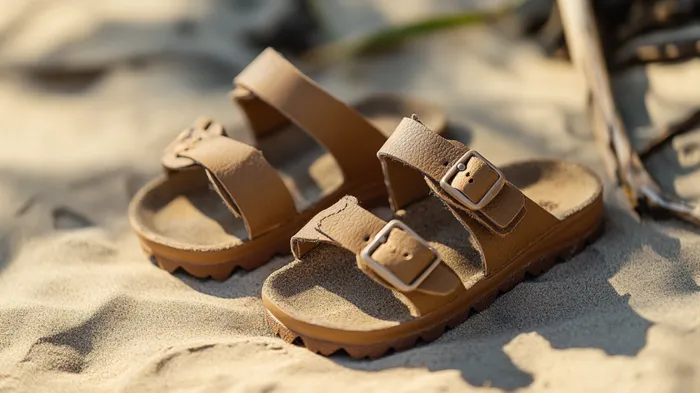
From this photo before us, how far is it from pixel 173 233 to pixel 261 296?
0.41 meters

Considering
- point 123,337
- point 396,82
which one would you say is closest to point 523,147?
point 396,82

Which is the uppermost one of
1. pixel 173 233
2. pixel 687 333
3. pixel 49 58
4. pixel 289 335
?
pixel 49 58

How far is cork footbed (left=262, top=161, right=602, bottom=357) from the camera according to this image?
6.37ft

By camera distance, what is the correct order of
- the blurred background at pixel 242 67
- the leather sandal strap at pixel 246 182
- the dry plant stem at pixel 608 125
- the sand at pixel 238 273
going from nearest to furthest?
the sand at pixel 238 273, the leather sandal strap at pixel 246 182, the dry plant stem at pixel 608 125, the blurred background at pixel 242 67

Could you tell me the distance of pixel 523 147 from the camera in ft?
9.34

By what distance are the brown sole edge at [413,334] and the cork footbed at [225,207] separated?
0.31 m

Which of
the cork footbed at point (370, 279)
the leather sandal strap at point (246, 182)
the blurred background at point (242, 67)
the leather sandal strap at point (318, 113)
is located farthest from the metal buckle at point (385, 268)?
the blurred background at point (242, 67)

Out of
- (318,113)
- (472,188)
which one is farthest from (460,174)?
(318,113)

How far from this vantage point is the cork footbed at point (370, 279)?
1.94 metres

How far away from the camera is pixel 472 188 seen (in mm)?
1919

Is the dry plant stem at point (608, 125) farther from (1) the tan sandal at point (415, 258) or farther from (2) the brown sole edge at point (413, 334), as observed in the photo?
(2) the brown sole edge at point (413, 334)

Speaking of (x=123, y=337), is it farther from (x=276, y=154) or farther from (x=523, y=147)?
(x=523, y=147)

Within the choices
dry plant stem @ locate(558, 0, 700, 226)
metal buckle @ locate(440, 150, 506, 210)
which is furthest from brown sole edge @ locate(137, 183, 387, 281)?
dry plant stem @ locate(558, 0, 700, 226)

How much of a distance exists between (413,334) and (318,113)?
0.80m
